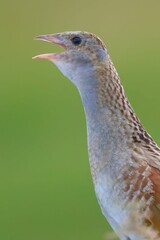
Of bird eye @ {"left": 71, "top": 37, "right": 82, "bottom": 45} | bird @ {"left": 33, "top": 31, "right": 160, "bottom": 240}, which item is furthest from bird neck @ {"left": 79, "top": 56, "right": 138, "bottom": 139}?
bird eye @ {"left": 71, "top": 37, "right": 82, "bottom": 45}

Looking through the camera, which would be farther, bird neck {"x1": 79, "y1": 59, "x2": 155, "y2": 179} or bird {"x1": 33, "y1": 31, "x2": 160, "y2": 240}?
bird neck {"x1": 79, "y1": 59, "x2": 155, "y2": 179}

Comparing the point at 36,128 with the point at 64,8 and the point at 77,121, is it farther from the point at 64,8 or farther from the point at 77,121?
the point at 64,8

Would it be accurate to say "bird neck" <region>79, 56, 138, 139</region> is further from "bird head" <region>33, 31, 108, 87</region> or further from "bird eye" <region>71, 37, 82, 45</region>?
"bird eye" <region>71, 37, 82, 45</region>

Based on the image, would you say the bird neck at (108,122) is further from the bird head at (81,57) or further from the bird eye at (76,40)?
the bird eye at (76,40)

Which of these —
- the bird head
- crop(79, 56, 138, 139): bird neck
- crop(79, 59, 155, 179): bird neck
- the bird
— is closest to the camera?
the bird

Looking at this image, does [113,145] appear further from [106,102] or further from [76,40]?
[76,40]

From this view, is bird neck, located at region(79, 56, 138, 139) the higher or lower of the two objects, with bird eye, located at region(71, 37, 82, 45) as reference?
lower

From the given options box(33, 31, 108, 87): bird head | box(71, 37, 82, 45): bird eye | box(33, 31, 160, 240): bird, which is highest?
box(71, 37, 82, 45): bird eye

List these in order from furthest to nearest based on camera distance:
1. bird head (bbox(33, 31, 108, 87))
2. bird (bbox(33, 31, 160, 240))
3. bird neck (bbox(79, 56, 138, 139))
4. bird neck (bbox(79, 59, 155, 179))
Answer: bird head (bbox(33, 31, 108, 87))
bird neck (bbox(79, 56, 138, 139))
bird neck (bbox(79, 59, 155, 179))
bird (bbox(33, 31, 160, 240))

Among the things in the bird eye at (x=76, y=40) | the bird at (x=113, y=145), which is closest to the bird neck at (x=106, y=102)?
the bird at (x=113, y=145)

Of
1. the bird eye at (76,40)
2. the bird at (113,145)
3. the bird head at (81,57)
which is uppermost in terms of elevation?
the bird eye at (76,40)
